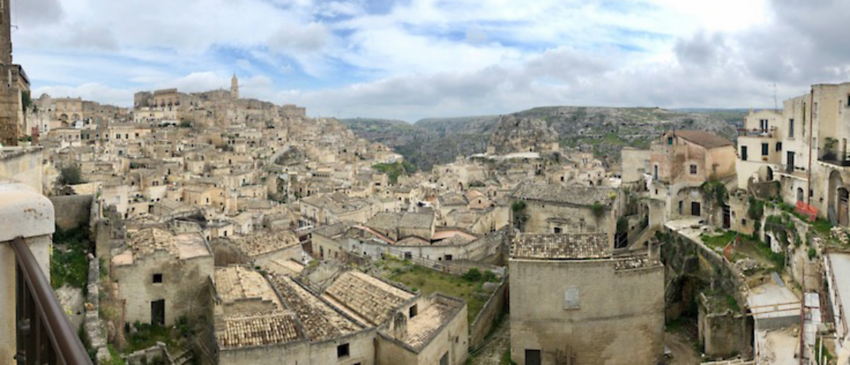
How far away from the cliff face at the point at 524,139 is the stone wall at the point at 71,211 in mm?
82347

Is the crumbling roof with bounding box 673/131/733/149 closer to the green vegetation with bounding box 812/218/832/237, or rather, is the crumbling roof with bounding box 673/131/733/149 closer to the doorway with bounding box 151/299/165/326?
the green vegetation with bounding box 812/218/832/237

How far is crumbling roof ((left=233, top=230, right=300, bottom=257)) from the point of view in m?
24.7

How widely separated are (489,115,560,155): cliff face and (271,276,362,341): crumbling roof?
3091 inches

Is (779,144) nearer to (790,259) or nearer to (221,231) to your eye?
(790,259)

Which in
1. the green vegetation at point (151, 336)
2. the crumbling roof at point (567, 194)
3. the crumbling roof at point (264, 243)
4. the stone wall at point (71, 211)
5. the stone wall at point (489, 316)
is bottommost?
the stone wall at point (489, 316)

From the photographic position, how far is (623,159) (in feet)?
119

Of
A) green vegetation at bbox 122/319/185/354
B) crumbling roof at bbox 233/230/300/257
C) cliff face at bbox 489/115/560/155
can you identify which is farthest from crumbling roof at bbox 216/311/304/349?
cliff face at bbox 489/115/560/155

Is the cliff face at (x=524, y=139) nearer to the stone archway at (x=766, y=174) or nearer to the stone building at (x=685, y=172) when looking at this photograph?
the stone building at (x=685, y=172)

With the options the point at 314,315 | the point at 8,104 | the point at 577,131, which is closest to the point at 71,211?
the point at 8,104

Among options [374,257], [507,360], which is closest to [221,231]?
[374,257]

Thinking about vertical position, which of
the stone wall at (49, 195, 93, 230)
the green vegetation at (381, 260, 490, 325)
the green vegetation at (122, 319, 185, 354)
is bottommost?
the green vegetation at (381, 260, 490, 325)

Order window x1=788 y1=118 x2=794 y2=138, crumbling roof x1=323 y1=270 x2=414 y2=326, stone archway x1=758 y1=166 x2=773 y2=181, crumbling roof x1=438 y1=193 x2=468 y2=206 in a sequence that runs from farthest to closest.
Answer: crumbling roof x1=438 y1=193 x2=468 y2=206, stone archway x1=758 y1=166 x2=773 y2=181, window x1=788 y1=118 x2=794 y2=138, crumbling roof x1=323 y1=270 x2=414 y2=326

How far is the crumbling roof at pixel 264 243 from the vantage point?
24684 mm

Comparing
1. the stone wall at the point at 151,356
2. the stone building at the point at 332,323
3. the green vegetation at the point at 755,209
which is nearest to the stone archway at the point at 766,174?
the green vegetation at the point at 755,209
